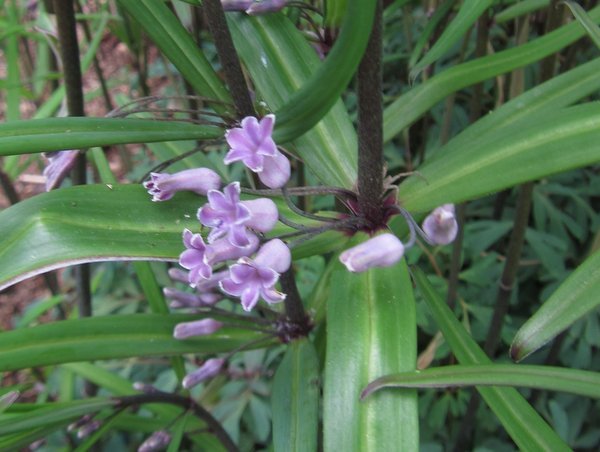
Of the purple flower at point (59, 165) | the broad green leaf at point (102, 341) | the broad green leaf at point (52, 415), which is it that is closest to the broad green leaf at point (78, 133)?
the purple flower at point (59, 165)

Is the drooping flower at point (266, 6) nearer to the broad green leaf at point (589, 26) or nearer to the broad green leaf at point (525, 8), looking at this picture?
the broad green leaf at point (589, 26)

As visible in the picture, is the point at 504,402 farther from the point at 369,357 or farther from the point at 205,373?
the point at 205,373

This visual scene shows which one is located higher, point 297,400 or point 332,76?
point 332,76

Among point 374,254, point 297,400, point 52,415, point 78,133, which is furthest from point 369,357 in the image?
point 52,415

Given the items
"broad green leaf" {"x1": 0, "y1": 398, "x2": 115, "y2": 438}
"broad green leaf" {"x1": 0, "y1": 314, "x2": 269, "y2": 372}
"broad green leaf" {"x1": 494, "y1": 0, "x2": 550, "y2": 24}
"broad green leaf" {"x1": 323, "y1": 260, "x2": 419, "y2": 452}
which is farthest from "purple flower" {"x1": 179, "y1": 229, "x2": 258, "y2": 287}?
"broad green leaf" {"x1": 494, "y1": 0, "x2": 550, "y2": 24}

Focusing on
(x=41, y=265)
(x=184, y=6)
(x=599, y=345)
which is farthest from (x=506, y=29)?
(x=41, y=265)

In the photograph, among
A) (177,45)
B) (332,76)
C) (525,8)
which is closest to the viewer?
(332,76)
